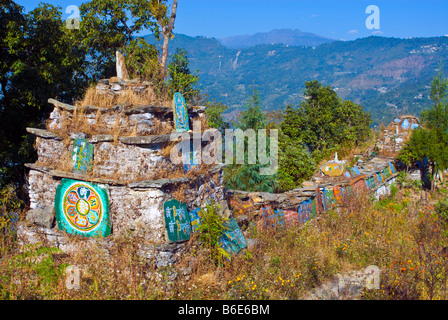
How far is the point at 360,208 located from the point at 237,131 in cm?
551

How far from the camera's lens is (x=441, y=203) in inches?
338

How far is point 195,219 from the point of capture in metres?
5.99

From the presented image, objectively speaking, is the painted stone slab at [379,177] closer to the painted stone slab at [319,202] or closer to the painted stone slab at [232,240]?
the painted stone slab at [319,202]

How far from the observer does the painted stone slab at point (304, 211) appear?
879 cm

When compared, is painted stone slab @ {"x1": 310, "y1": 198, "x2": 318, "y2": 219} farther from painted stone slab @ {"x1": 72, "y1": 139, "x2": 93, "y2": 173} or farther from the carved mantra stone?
painted stone slab @ {"x1": 72, "y1": 139, "x2": 93, "y2": 173}

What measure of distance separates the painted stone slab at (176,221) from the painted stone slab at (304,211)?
12.9ft

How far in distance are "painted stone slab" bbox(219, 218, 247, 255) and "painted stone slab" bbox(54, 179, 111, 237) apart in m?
1.97

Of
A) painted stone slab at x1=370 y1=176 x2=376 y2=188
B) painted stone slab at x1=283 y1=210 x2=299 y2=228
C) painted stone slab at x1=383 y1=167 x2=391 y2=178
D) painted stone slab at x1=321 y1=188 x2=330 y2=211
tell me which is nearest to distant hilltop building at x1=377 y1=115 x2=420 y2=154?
painted stone slab at x1=383 y1=167 x2=391 y2=178

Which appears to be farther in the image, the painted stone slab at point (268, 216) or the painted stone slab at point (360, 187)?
the painted stone slab at point (360, 187)

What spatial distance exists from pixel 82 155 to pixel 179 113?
6.20 ft

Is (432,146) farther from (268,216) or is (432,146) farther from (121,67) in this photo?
(121,67)

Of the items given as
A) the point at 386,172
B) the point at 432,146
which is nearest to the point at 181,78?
the point at 386,172

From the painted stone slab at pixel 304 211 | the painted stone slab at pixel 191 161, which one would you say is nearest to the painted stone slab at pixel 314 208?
the painted stone slab at pixel 304 211
